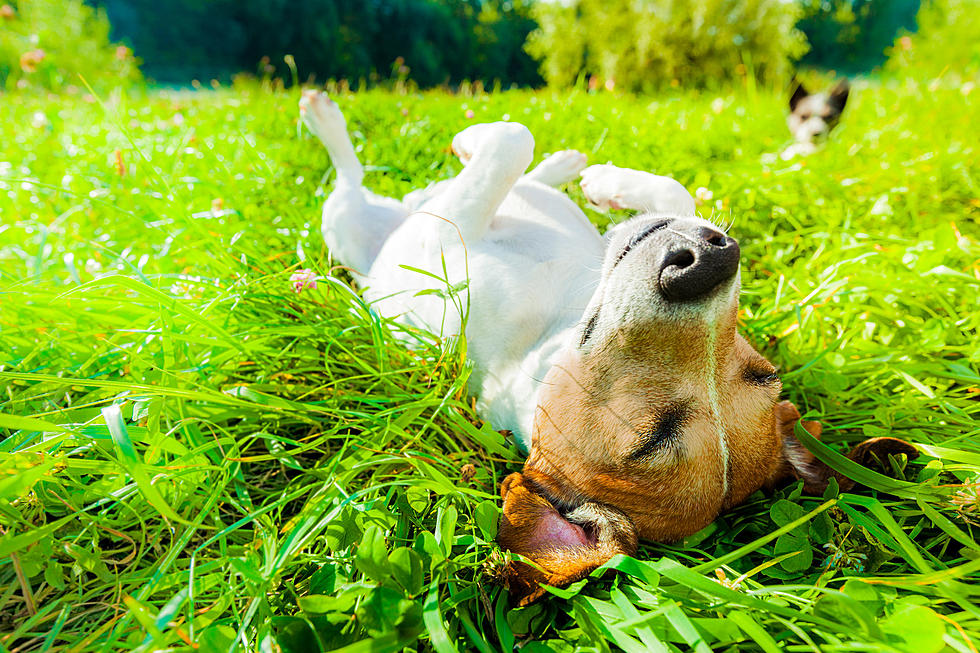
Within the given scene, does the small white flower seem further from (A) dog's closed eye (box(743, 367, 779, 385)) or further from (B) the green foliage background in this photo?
(B) the green foliage background

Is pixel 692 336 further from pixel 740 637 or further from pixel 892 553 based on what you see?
pixel 892 553

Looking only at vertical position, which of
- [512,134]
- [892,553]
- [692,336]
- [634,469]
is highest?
[512,134]

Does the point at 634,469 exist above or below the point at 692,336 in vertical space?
below

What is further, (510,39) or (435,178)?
(510,39)

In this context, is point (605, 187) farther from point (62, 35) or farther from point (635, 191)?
point (62, 35)

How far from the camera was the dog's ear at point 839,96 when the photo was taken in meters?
6.69

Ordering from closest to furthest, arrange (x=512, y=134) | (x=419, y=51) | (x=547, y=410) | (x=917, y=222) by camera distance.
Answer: (x=547, y=410) < (x=512, y=134) < (x=917, y=222) < (x=419, y=51)

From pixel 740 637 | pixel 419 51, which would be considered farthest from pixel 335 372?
pixel 419 51

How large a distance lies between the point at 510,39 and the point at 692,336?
27523mm

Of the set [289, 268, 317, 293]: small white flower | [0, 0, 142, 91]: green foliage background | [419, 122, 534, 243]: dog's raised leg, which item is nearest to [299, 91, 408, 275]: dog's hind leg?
[289, 268, 317, 293]: small white flower

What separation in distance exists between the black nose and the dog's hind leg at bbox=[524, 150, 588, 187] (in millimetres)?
1354

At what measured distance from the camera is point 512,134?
208 centimetres

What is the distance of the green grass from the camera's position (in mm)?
1273

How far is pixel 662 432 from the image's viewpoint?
4.90 ft
